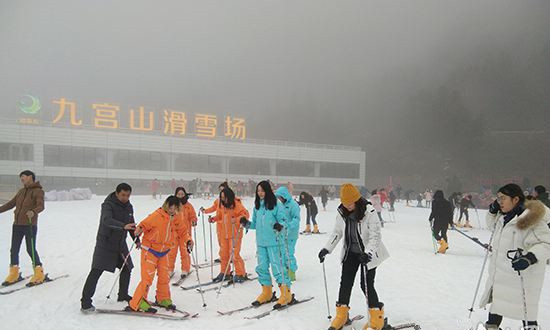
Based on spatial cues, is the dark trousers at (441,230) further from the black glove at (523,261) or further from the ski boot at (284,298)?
the black glove at (523,261)

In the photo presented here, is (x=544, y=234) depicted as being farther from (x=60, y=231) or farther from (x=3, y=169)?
(x=3, y=169)

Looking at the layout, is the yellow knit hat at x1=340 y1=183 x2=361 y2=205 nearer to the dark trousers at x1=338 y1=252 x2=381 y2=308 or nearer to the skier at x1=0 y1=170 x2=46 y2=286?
the dark trousers at x1=338 y1=252 x2=381 y2=308

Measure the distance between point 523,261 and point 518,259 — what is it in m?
0.04

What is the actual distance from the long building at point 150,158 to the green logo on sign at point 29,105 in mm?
4932

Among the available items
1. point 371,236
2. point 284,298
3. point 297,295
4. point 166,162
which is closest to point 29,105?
point 166,162

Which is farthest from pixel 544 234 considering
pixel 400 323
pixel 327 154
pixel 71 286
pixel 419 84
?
pixel 419 84

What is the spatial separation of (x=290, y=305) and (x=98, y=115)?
158 feet

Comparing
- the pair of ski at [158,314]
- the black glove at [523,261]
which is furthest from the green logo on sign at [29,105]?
the black glove at [523,261]

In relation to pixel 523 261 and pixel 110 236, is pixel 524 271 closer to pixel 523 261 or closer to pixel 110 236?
pixel 523 261

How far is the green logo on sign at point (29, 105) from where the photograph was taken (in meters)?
45.3

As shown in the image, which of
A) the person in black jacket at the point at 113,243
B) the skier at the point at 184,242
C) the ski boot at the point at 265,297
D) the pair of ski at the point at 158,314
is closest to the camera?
the pair of ski at the point at 158,314

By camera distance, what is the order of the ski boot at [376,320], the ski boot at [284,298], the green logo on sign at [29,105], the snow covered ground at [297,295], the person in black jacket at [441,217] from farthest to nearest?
the green logo on sign at [29,105] < the person in black jacket at [441,217] < the ski boot at [284,298] < the snow covered ground at [297,295] < the ski boot at [376,320]

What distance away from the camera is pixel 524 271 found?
3.80m

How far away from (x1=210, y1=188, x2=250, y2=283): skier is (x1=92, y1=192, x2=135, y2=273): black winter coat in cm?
199
